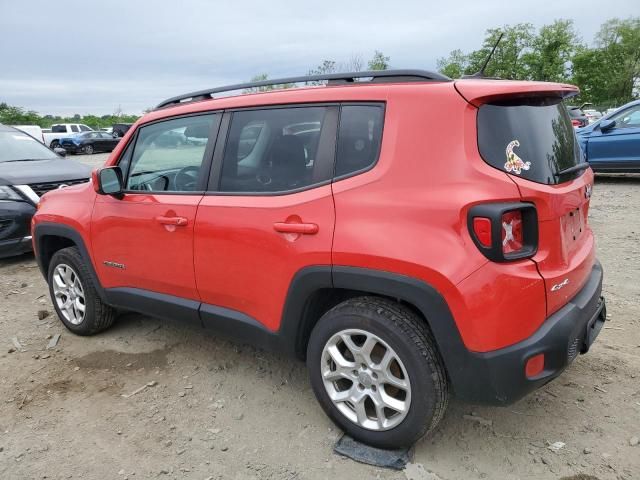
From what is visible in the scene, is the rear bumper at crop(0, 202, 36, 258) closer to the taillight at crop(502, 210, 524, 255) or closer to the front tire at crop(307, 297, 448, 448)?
the front tire at crop(307, 297, 448, 448)

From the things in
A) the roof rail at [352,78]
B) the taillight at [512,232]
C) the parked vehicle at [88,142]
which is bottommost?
the parked vehicle at [88,142]

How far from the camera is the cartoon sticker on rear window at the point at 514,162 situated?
7.00 ft

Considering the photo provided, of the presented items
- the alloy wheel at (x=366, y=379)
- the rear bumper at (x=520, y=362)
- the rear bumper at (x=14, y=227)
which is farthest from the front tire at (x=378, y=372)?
the rear bumper at (x=14, y=227)

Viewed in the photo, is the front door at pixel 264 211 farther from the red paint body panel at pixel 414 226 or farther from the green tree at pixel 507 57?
the green tree at pixel 507 57

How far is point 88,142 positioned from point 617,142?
28467mm

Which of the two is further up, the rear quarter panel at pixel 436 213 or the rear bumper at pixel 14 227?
the rear quarter panel at pixel 436 213

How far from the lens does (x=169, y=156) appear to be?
10.9 feet

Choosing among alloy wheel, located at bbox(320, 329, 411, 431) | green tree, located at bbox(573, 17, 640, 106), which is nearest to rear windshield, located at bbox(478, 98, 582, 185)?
alloy wheel, located at bbox(320, 329, 411, 431)

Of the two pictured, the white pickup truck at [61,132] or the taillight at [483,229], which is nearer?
the taillight at [483,229]

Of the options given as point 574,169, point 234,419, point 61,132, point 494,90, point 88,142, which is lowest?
point 88,142

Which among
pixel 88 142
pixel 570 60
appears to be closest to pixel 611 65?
pixel 570 60

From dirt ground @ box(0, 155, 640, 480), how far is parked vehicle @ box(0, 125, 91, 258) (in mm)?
2498

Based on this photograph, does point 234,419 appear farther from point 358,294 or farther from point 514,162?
point 514,162

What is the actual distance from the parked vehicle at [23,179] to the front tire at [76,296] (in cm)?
241
